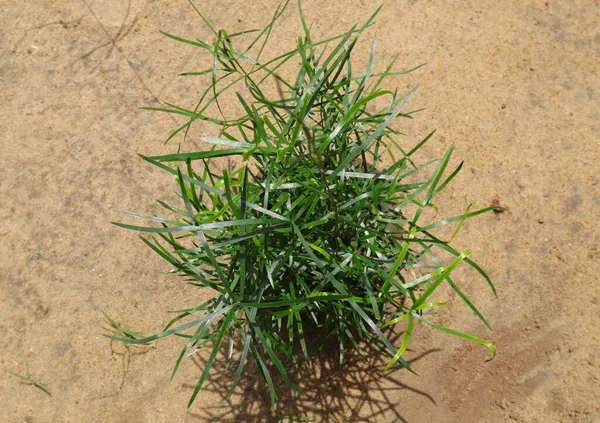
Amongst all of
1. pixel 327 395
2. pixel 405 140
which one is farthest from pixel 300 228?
pixel 405 140

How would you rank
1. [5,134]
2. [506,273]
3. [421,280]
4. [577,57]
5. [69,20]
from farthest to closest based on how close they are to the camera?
[69,20] < [5,134] < [577,57] < [506,273] < [421,280]

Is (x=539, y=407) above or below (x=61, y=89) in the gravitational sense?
below

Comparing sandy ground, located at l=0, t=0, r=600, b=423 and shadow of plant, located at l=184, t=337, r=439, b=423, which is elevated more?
sandy ground, located at l=0, t=0, r=600, b=423

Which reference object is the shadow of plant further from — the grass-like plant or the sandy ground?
the grass-like plant

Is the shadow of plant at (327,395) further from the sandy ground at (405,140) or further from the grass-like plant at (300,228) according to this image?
the grass-like plant at (300,228)

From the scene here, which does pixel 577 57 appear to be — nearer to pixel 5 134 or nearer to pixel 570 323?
pixel 570 323

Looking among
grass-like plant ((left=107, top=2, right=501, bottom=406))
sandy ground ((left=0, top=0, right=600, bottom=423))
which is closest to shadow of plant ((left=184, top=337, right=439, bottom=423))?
sandy ground ((left=0, top=0, right=600, bottom=423))

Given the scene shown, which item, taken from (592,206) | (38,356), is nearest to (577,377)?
(592,206)

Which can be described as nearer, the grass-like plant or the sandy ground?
the grass-like plant
